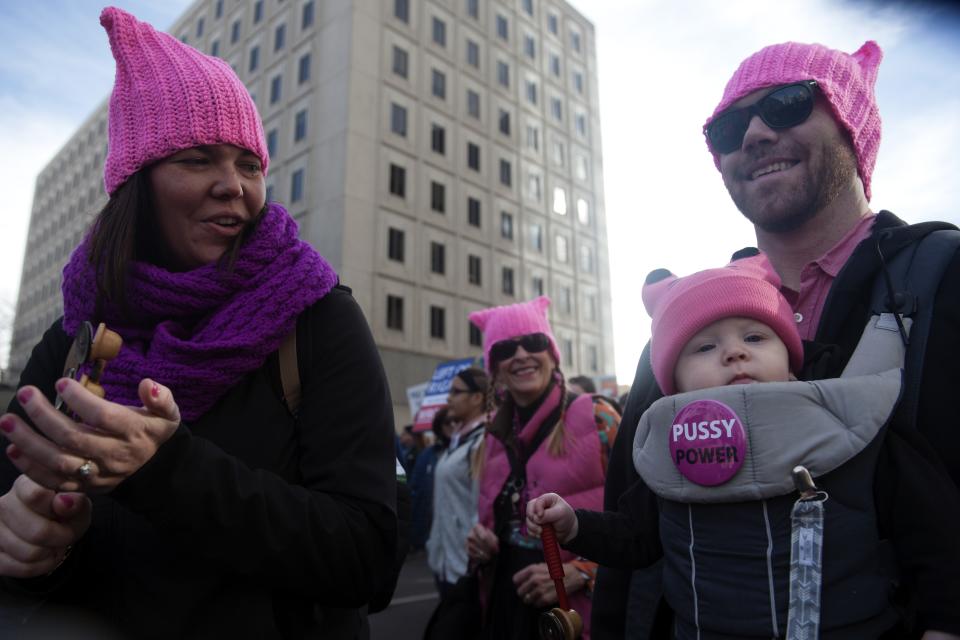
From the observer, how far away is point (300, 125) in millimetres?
26812

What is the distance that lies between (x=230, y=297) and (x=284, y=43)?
30695mm

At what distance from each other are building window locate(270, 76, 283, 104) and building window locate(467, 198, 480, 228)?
30.8 ft

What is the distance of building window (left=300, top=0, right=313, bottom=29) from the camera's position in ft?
91.4

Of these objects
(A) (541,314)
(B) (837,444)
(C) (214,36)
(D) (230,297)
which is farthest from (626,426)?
(C) (214,36)

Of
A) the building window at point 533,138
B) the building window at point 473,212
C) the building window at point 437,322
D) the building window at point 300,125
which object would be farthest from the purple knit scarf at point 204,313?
the building window at point 533,138

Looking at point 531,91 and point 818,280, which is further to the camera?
point 531,91

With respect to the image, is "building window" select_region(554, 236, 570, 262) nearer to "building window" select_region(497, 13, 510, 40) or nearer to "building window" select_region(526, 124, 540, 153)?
"building window" select_region(526, 124, 540, 153)

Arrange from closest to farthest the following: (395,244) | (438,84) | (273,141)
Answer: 1. (395,244)
2. (273,141)
3. (438,84)

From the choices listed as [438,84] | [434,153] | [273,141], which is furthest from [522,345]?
[438,84]

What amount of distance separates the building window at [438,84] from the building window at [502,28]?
5345 mm

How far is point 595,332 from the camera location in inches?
1380

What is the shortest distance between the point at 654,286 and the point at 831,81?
81 cm

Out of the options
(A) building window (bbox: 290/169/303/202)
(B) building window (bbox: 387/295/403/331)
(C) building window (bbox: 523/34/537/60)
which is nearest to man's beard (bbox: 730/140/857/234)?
(B) building window (bbox: 387/295/403/331)

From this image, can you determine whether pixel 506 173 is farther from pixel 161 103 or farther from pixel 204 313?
pixel 204 313
